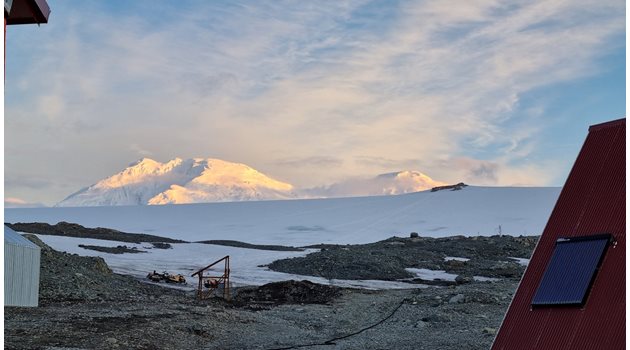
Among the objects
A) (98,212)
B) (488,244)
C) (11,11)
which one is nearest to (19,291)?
(11,11)

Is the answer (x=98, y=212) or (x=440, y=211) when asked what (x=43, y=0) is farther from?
(x=98, y=212)

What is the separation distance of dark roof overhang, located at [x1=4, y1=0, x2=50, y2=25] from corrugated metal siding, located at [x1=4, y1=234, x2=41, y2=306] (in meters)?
9.14

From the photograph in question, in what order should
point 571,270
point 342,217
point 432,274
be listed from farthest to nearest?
point 342,217 → point 432,274 → point 571,270

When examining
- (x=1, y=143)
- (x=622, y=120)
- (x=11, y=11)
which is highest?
(x=11, y=11)

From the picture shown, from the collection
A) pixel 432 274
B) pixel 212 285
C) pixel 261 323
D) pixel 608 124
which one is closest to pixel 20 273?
pixel 261 323

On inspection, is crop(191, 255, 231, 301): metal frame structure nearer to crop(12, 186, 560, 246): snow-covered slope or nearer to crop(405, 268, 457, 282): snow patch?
crop(405, 268, 457, 282): snow patch

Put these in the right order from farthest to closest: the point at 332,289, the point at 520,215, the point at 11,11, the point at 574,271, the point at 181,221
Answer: the point at 181,221
the point at 520,215
the point at 332,289
the point at 11,11
the point at 574,271

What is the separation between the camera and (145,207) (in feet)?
486

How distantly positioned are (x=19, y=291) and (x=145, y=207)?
127535 mm

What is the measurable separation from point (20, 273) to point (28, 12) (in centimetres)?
1133

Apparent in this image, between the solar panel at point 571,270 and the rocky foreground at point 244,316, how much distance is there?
35.9 ft

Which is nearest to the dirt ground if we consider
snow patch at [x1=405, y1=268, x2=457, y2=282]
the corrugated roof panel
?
the corrugated roof panel

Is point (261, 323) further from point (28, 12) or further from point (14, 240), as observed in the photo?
point (28, 12)

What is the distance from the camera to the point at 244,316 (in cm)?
2888
